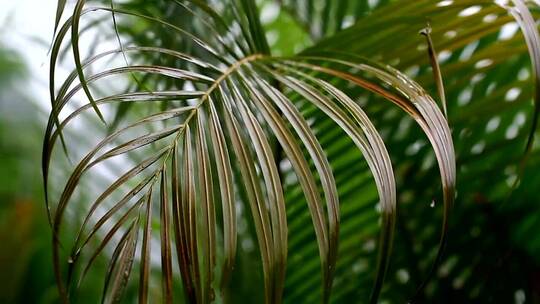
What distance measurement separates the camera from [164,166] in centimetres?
42

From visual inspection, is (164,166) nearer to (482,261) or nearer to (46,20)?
(482,261)

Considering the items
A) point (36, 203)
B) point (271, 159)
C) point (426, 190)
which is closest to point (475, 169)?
point (426, 190)

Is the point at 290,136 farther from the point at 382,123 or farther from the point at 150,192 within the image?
the point at 382,123

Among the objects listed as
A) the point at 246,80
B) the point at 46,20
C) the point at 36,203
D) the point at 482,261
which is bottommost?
the point at 482,261

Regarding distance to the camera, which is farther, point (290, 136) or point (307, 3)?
point (307, 3)

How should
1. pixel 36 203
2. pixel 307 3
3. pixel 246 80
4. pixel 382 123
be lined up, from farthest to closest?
pixel 36 203, pixel 307 3, pixel 382 123, pixel 246 80

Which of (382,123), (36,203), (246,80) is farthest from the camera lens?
(36,203)

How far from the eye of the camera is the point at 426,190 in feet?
2.57

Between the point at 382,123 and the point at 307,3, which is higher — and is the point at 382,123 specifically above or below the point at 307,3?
below

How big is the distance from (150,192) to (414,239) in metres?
0.45

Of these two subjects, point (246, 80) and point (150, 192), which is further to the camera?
point (246, 80)

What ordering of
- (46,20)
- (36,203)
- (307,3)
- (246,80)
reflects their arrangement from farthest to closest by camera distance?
(46,20) → (36,203) → (307,3) → (246,80)

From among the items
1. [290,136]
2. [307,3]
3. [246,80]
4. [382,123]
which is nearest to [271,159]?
[290,136]

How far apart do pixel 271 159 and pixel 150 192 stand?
0.25ft
